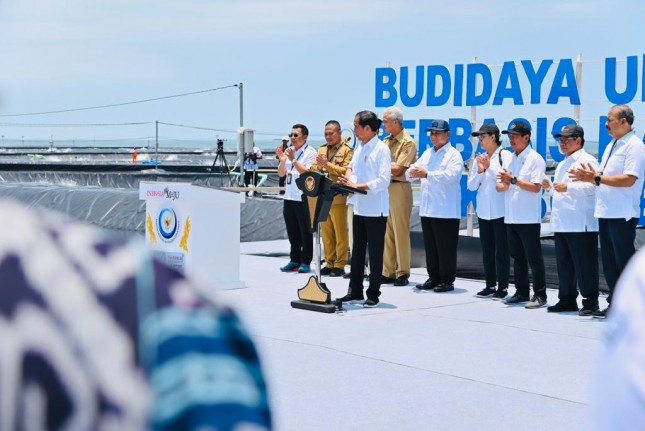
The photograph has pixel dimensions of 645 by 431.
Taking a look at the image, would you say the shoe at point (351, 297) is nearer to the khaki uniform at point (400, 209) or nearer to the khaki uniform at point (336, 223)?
the khaki uniform at point (400, 209)

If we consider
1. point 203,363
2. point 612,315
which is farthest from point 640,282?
point 203,363

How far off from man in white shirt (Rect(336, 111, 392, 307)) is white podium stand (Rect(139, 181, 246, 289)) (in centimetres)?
161

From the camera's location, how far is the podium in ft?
27.9

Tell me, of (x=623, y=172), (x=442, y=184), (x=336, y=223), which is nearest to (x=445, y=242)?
(x=442, y=184)

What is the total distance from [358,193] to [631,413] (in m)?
7.80

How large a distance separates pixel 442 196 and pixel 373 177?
124 centimetres

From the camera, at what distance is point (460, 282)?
1063 centimetres

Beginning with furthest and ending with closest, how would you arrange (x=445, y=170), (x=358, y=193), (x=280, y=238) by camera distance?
(x=280, y=238) → (x=445, y=170) → (x=358, y=193)

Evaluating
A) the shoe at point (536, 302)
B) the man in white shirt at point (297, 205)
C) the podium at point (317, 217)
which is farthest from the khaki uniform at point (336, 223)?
the shoe at point (536, 302)

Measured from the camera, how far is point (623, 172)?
25.6 feet

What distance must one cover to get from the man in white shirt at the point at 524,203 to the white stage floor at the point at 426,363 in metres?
0.38

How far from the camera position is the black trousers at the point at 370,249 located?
343 inches

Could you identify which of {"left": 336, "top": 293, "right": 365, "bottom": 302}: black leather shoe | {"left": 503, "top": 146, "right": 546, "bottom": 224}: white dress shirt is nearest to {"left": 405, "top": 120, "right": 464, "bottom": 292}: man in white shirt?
{"left": 503, "top": 146, "right": 546, "bottom": 224}: white dress shirt

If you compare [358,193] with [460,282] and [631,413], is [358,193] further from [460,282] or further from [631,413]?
[631,413]
